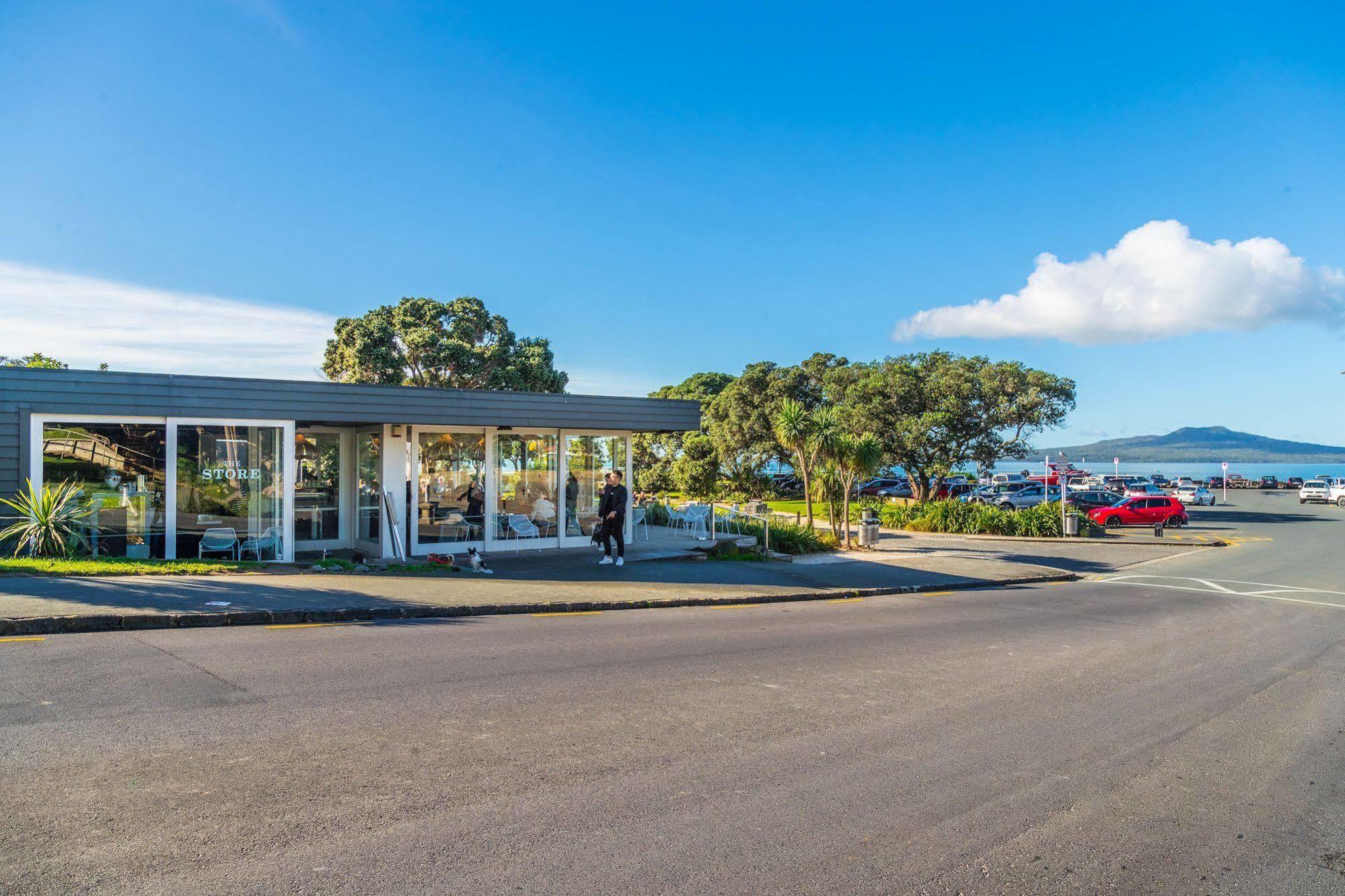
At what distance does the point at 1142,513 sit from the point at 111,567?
36402 millimetres

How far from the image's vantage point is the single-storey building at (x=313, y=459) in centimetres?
1397

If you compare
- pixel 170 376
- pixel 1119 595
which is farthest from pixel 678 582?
pixel 170 376

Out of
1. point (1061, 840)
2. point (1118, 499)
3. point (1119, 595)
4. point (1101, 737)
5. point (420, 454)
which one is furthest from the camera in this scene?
point (1118, 499)

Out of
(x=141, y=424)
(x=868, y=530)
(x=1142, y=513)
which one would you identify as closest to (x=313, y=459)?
(x=141, y=424)

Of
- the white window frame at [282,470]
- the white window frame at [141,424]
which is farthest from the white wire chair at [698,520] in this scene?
the white window frame at [141,424]

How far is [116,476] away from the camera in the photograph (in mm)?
14156

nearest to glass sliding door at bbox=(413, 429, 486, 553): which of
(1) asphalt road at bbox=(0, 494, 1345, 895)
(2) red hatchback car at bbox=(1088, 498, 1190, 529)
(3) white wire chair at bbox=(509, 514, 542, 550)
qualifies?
(3) white wire chair at bbox=(509, 514, 542, 550)

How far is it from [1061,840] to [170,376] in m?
14.5

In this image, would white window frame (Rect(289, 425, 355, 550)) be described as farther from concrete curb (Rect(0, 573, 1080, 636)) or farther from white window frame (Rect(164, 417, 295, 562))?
concrete curb (Rect(0, 573, 1080, 636))

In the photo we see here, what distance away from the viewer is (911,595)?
49.4ft

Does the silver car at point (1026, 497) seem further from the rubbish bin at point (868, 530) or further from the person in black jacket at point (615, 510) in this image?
the person in black jacket at point (615, 510)

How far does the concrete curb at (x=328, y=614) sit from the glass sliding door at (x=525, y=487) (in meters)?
6.35

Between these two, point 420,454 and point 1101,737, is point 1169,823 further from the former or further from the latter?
point 420,454

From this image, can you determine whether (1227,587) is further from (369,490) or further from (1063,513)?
(369,490)
